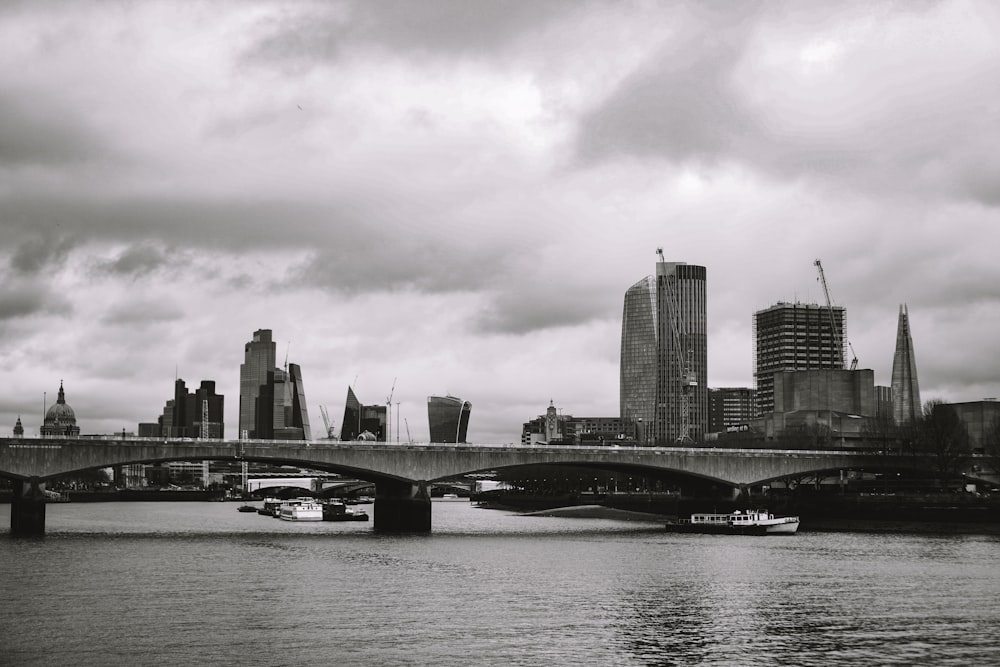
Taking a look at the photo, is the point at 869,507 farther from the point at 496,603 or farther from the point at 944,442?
the point at 496,603

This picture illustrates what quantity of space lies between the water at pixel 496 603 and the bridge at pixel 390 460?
50.8 ft

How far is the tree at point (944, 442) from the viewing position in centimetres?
18300

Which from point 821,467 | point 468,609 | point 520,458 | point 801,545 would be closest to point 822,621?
point 468,609

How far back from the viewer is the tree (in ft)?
600

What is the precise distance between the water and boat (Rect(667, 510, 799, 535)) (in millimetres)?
17990

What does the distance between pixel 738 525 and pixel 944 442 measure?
63721 millimetres

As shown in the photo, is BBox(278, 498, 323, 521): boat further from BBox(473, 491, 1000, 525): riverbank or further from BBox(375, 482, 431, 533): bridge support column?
BBox(473, 491, 1000, 525): riverbank

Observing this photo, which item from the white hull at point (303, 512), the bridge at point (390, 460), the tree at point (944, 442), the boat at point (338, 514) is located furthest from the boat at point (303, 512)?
the tree at point (944, 442)

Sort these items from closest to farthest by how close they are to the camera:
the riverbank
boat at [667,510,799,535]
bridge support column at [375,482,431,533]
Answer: boat at [667,510,799,535] < bridge support column at [375,482,431,533] < the riverbank

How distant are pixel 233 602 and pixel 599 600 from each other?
67.3 ft

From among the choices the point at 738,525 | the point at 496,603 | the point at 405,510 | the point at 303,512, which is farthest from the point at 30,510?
the point at 496,603

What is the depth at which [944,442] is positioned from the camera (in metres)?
184

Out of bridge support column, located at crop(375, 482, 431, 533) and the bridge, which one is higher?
the bridge

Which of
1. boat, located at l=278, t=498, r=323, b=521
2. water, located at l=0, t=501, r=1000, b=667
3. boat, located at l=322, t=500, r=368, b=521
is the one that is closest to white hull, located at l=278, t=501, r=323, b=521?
boat, located at l=278, t=498, r=323, b=521
